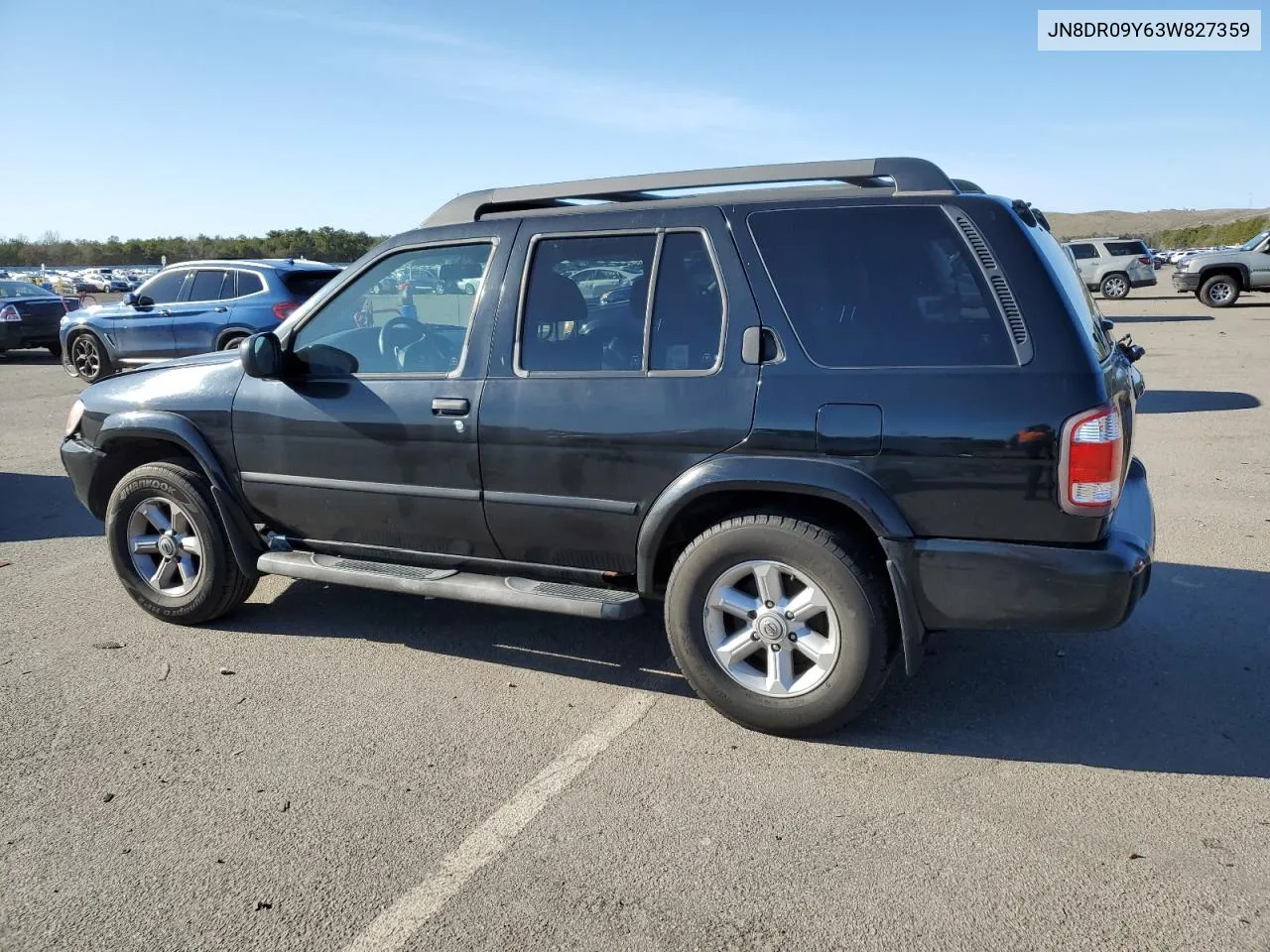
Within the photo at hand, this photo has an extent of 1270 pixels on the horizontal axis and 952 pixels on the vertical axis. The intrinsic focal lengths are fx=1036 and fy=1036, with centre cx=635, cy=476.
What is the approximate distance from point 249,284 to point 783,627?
432 inches

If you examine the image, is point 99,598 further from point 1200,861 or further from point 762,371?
point 1200,861

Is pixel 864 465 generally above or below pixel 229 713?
above

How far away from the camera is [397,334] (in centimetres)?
457

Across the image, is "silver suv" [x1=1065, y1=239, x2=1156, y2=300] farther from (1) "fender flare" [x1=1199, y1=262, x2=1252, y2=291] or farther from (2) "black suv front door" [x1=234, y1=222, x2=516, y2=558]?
(2) "black suv front door" [x1=234, y1=222, x2=516, y2=558]

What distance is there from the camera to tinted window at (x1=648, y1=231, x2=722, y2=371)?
385cm

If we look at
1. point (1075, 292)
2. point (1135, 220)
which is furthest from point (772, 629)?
point (1135, 220)

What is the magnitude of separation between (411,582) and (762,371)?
5.64 feet

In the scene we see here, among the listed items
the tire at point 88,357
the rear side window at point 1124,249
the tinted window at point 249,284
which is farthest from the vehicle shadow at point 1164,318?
the tire at point 88,357

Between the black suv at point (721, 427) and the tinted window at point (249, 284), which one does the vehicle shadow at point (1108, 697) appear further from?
the tinted window at point (249, 284)

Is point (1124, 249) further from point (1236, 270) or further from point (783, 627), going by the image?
point (783, 627)

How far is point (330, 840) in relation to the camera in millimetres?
3160

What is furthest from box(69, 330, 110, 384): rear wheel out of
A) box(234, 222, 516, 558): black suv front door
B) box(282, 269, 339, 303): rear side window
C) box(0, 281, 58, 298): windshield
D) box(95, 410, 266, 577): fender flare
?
box(234, 222, 516, 558): black suv front door

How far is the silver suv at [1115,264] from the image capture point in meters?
Result: 30.0

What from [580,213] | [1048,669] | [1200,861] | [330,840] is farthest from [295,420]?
[1200,861]
